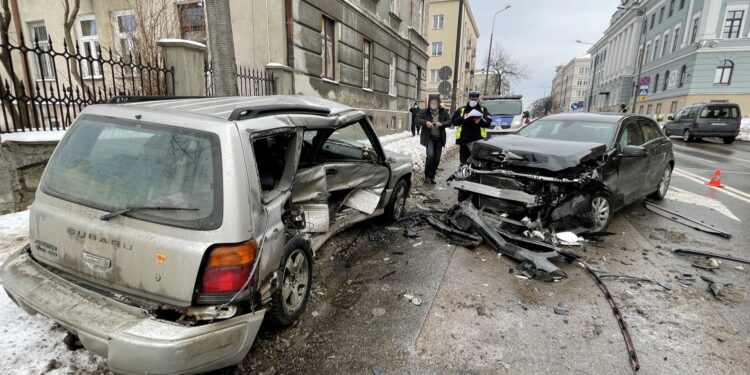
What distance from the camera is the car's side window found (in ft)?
17.6

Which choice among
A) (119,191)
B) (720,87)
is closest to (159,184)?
(119,191)

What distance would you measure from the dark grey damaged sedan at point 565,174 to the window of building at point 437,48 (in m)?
42.3

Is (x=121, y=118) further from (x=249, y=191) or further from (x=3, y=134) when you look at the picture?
(x=3, y=134)

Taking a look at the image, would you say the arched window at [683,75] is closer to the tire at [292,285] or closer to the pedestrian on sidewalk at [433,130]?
the pedestrian on sidewalk at [433,130]

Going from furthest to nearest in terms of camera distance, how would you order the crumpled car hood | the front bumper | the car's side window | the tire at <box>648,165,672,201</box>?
the tire at <box>648,165,672,201</box> < the car's side window < the crumpled car hood < the front bumper

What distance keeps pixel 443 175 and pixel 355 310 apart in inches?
259

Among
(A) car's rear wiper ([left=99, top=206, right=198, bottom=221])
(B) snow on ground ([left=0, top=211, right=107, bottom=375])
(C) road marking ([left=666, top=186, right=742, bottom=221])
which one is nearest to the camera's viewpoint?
(A) car's rear wiper ([left=99, top=206, right=198, bottom=221])

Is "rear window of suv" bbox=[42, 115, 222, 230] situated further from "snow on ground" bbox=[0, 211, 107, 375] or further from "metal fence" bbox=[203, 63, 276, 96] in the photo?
"metal fence" bbox=[203, 63, 276, 96]

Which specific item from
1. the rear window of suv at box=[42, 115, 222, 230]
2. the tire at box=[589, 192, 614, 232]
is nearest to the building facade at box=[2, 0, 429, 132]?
the rear window of suv at box=[42, 115, 222, 230]

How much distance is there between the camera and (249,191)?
212cm

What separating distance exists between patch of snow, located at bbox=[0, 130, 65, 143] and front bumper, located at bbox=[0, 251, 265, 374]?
292 centimetres

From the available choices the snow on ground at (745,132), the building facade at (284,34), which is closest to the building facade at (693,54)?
the snow on ground at (745,132)

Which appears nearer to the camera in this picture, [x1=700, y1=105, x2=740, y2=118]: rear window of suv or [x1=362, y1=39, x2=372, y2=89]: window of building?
[x1=362, y1=39, x2=372, y2=89]: window of building

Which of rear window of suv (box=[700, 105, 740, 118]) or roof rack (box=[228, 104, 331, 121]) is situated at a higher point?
rear window of suv (box=[700, 105, 740, 118])
